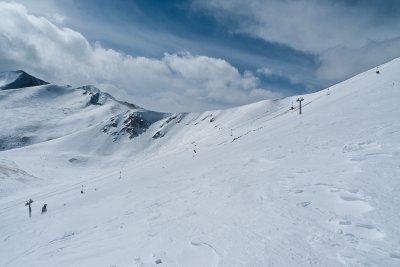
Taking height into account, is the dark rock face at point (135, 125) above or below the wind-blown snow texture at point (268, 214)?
above

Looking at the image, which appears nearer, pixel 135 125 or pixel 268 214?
pixel 268 214

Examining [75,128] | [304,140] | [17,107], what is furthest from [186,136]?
[17,107]

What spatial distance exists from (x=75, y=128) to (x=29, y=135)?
23.2 m

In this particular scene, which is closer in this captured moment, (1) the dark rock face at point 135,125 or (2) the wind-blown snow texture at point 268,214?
(2) the wind-blown snow texture at point 268,214

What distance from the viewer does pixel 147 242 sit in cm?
914

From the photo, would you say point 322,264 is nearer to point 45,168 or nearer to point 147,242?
point 147,242

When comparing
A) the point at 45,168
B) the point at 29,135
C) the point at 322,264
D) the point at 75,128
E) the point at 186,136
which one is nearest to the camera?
the point at 322,264

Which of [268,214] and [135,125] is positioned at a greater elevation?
[135,125]

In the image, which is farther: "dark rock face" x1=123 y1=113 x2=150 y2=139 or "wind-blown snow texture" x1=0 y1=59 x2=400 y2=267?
"dark rock face" x1=123 y1=113 x2=150 y2=139

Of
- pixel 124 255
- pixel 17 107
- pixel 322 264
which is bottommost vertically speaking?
pixel 124 255

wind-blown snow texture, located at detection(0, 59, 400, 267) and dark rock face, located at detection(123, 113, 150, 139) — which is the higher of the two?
dark rock face, located at detection(123, 113, 150, 139)

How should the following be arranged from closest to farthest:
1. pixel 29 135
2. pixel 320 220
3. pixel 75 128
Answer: pixel 320 220, pixel 29 135, pixel 75 128

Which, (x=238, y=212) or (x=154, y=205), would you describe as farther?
(x=154, y=205)

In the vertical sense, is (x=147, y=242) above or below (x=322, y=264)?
below
